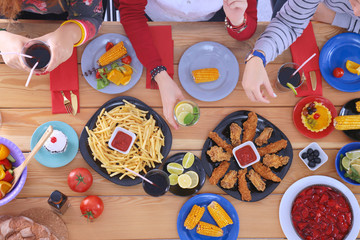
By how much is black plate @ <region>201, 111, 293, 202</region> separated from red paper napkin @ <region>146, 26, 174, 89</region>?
0.60 metres

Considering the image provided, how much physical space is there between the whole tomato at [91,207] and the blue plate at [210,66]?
1077 millimetres

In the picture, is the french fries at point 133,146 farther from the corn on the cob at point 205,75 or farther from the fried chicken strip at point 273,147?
the fried chicken strip at point 273,147

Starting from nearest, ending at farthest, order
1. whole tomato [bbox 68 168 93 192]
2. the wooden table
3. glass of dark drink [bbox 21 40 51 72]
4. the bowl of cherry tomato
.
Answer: glass of dark drink [bbox 21 40 51 72]
the bowl of cherry tomato
whole tomato [bbox 68 168 93 192]
the wooden table

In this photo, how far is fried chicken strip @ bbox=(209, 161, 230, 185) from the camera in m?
2.15

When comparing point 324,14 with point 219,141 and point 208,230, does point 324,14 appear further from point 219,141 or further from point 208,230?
point 208,230

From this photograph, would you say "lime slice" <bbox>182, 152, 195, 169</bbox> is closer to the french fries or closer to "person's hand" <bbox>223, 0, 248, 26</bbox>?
the french fries

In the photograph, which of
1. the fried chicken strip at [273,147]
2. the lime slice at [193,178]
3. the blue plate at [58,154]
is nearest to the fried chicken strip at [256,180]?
the fried chicken strip at [273,147]

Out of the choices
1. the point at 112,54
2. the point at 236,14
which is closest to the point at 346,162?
the point at 236,14

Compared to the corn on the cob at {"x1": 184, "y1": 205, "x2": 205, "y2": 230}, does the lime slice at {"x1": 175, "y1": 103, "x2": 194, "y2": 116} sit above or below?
above

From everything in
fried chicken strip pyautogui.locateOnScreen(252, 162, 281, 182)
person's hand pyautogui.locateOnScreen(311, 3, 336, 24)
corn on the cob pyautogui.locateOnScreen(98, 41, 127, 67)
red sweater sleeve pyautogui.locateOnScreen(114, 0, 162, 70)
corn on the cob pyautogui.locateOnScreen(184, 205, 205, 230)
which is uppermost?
person's hand pyautogui.locateOnScreen(311, 3, 336, 24)

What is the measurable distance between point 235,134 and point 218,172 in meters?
0.33

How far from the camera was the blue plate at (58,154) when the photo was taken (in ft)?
6.91

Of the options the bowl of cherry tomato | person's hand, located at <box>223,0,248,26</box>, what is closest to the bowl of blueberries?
person's hand, located at <box>223,0,248,26</box>

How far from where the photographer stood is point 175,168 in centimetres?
217
